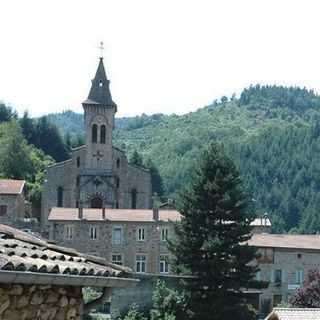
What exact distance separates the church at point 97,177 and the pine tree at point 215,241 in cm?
2492

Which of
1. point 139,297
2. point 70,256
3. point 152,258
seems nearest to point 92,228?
point 152,258

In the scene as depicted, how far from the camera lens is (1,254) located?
736 cm

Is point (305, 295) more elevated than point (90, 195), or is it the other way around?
point (90, 195)

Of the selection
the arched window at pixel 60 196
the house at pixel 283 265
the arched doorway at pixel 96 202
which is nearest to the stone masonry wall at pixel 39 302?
the house at pixel 283 265

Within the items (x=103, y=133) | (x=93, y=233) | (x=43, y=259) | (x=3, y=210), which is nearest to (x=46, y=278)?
(x=43, y=259)

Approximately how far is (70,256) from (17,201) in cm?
7443

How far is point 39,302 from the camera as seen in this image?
7.95 meters

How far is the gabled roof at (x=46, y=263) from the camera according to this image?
7207 millimetres

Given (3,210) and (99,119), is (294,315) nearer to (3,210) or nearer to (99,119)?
(3,210)

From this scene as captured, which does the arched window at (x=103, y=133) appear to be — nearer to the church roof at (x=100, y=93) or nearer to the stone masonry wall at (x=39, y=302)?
the church roof at (x=100, y=93)

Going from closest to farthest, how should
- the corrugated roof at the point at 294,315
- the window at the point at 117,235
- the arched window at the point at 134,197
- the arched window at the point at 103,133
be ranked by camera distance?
the corrugated roof at the point at 294,315
the window at the point at 117,235
the arched window at the point at 134,197
the arched window at the point at 103,133

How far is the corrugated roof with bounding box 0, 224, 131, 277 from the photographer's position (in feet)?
24.0

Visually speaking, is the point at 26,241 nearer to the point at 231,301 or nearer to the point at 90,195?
the point at 231,301

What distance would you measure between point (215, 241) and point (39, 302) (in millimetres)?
49576
